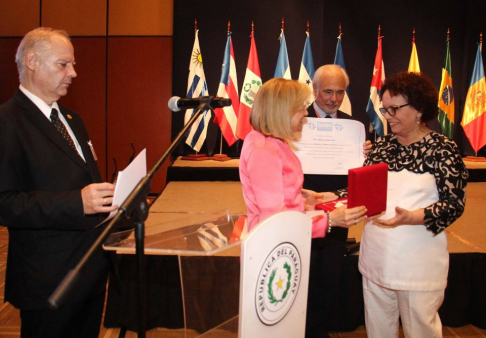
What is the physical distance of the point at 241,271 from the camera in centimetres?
110

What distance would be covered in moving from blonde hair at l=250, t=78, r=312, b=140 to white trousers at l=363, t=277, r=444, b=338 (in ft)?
2.80

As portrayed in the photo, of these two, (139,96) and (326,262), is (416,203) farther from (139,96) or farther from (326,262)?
(139,96)

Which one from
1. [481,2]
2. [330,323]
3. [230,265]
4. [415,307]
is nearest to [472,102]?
[481,2]

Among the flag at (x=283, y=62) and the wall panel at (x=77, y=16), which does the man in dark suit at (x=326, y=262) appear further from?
the wall panel at (x=77, y=16)

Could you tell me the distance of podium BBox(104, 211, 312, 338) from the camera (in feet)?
3.67

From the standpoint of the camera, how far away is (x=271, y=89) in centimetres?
162

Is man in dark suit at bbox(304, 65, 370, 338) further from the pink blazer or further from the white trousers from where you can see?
the pink blazer

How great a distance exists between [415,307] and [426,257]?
22 cm

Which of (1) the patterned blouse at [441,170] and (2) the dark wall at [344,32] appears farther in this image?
(2) the dark wall at [344,32]

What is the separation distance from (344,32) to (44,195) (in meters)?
5.70

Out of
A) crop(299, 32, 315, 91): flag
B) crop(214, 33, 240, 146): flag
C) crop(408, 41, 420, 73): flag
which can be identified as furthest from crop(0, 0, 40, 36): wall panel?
crop(408, 41, 420, 73): flag

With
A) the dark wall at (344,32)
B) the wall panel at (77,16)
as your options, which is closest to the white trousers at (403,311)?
the dark wall at (344,32)

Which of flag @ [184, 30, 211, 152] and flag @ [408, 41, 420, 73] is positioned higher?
flag @ [408, 41, 420, 73]

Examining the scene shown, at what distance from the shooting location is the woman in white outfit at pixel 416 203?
5.45 feet
